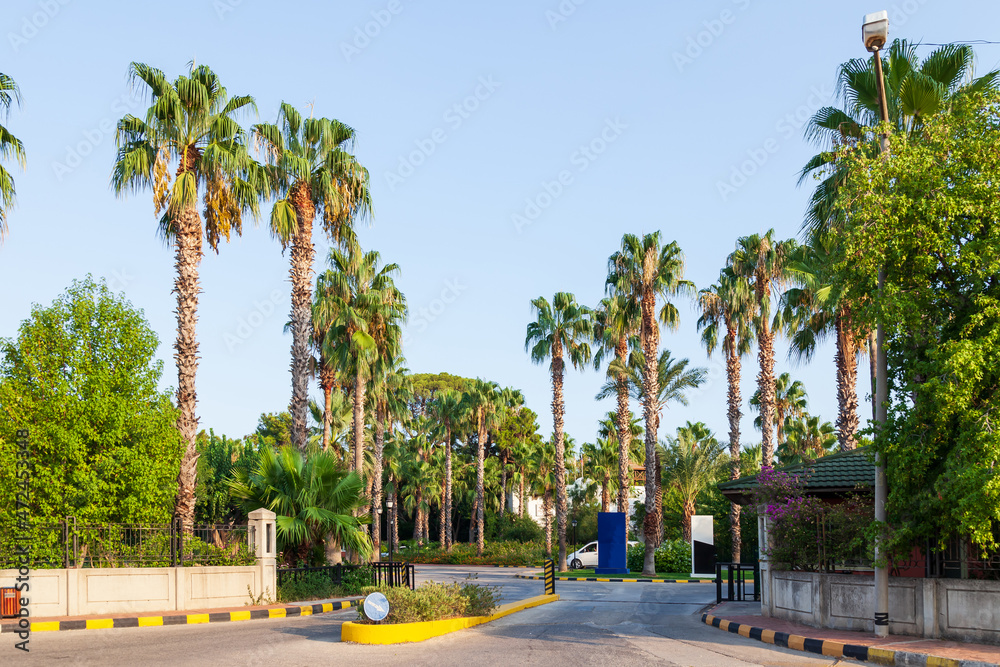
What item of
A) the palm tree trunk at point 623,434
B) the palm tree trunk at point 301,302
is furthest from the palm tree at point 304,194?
the palm tree trunk at point 623,434

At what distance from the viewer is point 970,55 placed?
16609mm

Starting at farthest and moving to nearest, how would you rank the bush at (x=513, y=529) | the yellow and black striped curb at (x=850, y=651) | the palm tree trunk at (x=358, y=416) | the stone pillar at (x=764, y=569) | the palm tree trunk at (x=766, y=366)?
the bush at (x=513, y=529)
the palm tree trunk at (x=766, y=366)
the palm tree trunk at (x=358, y=416)
the stone pillar at (x=764, y=569)
the yellow and black striped curb at (x=850, y=651)

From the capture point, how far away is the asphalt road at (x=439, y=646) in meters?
Result: 11.6

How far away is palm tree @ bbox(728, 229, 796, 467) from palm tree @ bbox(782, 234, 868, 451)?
97.6 inches

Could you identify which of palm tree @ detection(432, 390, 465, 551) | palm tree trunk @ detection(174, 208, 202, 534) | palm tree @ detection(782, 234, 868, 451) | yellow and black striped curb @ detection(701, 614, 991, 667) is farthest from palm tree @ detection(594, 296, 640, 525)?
yellow and black striped curb @ detection(701, 614, 991, 667)

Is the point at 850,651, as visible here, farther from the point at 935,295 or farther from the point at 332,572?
the point at 332,572

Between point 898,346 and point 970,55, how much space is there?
6.57 meters

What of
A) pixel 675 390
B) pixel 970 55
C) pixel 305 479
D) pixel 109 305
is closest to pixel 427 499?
pixel 675 390

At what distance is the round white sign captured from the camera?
1396 cm

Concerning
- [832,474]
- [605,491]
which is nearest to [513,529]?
[605,491]

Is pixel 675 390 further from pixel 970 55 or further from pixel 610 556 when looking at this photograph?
pixel 970 55

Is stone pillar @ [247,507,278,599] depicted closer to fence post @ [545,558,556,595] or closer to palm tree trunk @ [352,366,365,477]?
fence post @ [545,558,556,595]

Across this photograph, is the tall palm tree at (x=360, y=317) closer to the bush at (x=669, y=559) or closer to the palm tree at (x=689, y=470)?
the bush at (x=669, y=559)

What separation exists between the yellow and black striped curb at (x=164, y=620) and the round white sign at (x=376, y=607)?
123cm
